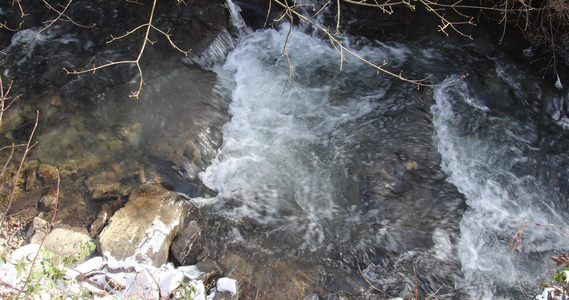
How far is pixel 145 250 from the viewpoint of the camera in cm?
364

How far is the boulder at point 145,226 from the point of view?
143 inches

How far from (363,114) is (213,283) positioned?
2.94m

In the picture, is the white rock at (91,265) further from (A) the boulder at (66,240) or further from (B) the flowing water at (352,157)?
(B) the flowing water at (352,157)

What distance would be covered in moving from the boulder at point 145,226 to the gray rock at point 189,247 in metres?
0.08

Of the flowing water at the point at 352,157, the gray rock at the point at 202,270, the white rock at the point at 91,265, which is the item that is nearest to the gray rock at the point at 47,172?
the flowing water at the point at 352,157

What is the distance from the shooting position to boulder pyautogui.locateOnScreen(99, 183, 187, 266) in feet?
11.9

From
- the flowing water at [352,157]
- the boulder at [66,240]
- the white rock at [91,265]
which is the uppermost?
the flowing water at [352,157]

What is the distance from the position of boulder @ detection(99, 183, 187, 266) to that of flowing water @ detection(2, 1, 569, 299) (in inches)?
11.6

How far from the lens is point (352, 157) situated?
15.3 feet

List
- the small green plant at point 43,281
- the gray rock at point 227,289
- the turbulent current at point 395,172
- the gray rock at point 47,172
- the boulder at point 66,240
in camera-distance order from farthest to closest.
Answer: the gray rock at point 47,172, the turbulent current at point 395,172, the boulder at point 66,240, the gray rock at point 227,289, the small green plant at point 43,281

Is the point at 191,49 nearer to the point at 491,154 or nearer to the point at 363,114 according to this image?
the point at 363,114

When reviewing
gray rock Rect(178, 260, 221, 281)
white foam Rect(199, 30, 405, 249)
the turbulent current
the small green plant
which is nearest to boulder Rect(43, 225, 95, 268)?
the small green plant

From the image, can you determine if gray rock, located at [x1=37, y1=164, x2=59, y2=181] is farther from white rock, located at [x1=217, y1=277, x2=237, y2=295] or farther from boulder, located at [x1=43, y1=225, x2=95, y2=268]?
white rock, located at [x1=217, y1=277, x2=237, y2=295]

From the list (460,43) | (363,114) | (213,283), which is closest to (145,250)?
(213,283)
